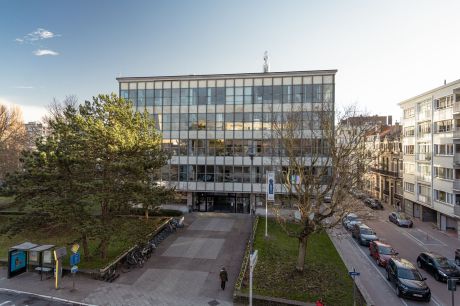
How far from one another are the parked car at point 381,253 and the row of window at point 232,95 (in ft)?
59.4

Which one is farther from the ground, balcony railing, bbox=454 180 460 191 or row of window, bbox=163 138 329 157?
row of window, bbox=163 138 329 157

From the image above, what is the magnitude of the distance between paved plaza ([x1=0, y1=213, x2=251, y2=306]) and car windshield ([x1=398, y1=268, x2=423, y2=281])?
1059 cm

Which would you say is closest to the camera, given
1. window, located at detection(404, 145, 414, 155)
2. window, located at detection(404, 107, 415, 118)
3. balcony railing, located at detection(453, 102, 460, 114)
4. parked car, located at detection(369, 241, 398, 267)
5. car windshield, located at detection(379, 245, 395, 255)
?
parked car, located at detection(369, 241, 398, 267)

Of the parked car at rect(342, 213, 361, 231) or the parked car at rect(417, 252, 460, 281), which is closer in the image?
the parked car at rect(417, 252, 460, 281)

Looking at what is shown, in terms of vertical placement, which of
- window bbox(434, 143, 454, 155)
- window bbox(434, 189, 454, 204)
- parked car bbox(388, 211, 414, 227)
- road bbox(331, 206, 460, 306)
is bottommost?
road bbox(331, 206, 460, 306)

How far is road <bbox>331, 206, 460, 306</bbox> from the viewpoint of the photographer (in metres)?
18.7

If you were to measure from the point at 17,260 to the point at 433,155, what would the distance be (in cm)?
4454

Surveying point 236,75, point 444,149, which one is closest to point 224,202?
point 236,75

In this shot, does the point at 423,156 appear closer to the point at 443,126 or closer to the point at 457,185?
the point at 443,126

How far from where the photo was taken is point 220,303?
16094 mm

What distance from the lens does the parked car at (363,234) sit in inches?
1145

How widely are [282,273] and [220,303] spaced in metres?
5.12

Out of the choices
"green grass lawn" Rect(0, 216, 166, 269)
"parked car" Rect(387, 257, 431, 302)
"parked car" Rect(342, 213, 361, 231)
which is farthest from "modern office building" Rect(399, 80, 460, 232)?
"green grass lawn" Rect(0, 216, 166, 269)

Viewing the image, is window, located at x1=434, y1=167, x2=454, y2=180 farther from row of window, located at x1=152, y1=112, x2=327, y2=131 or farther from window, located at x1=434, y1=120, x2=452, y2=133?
row of window, located at x1=152, y1=112, x2=327, y2=131
